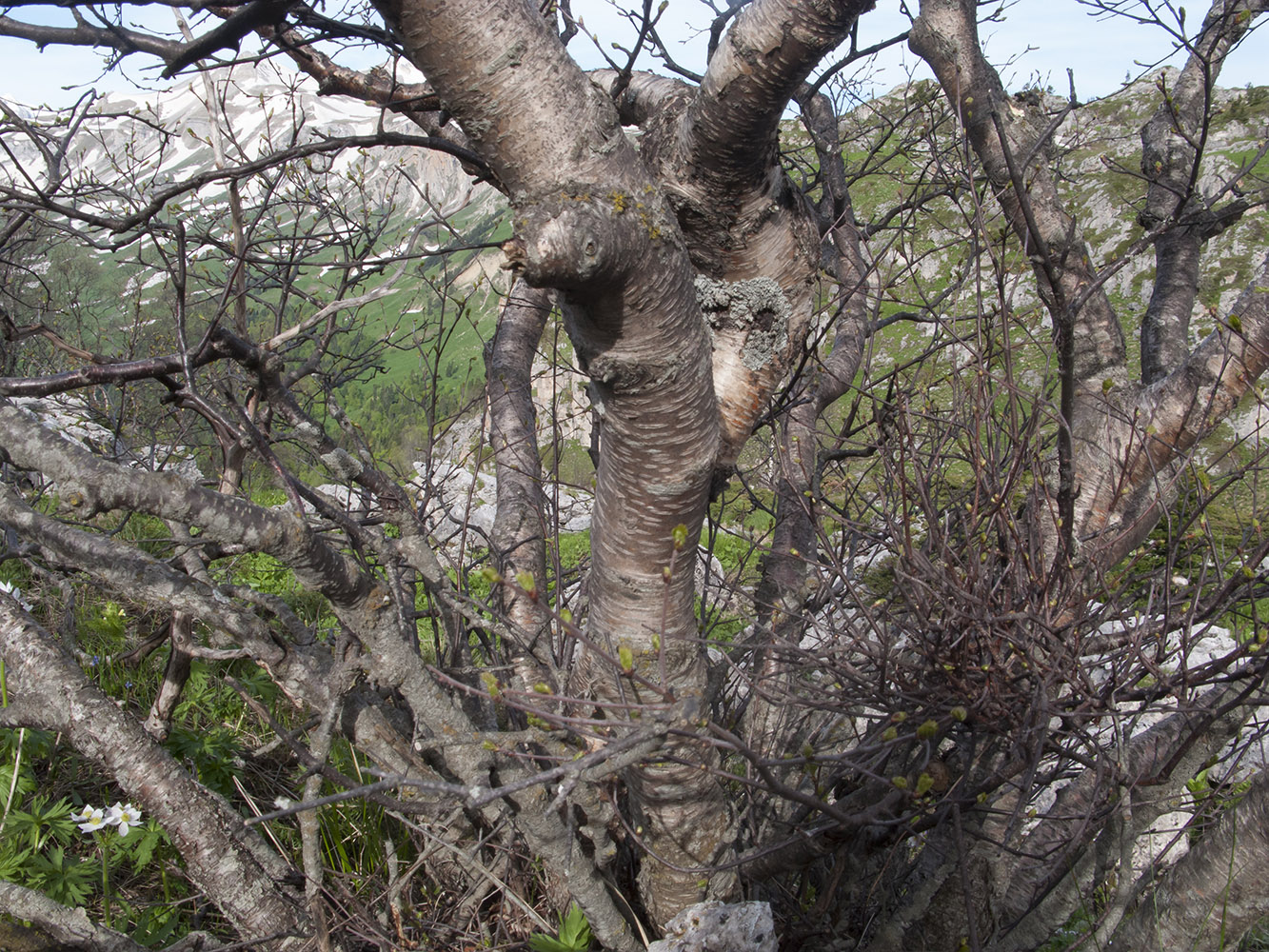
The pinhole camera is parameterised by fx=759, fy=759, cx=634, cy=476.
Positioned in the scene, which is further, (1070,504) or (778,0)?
(1070,504)

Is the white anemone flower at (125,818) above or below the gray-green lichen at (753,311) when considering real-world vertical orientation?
below

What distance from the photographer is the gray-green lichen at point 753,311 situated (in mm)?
2066

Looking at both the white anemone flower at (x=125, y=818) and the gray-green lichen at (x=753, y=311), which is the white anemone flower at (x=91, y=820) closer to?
the white anemone flower at (x=125, y=818)

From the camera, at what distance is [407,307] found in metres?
3.71

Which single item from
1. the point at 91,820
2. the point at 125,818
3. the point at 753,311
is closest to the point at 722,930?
the point at 753,311

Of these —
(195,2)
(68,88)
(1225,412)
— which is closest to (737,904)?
(1225,412)

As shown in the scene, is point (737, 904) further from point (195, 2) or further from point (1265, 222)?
point (1265, 222)

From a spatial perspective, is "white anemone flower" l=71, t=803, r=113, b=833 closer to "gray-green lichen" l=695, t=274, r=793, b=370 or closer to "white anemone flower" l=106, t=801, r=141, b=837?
"white anemone flower" l=106, t=801, r=141, b=837

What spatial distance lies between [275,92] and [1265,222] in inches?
475

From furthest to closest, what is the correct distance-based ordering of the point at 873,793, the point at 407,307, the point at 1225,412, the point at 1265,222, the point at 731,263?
1. the point at 1265,222
2. the point at 407,307
3. the point at 1225,412
4. the point at 873,793
5. the point at 731,263

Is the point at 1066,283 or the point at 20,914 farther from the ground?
the point at 1066,283

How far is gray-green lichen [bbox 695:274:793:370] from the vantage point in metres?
2.07

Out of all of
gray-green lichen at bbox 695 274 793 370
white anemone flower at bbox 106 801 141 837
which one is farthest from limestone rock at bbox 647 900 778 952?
white anemone flower at bbox 106 801 141 837

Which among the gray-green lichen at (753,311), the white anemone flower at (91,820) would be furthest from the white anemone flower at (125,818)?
the gray-green lichen at (753,311)
